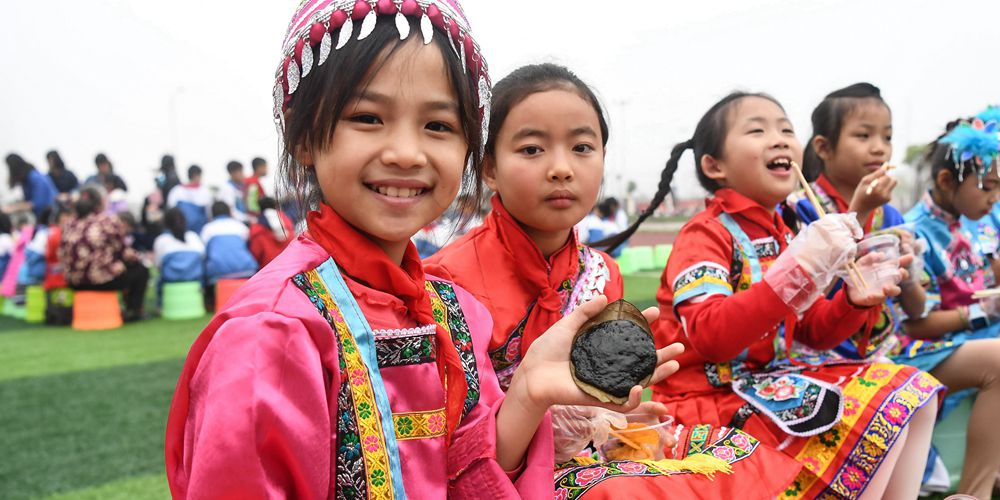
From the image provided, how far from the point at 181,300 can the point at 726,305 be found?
782 centimetres

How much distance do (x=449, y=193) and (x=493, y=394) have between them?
430mm

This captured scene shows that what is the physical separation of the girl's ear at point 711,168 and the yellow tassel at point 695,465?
975 mm

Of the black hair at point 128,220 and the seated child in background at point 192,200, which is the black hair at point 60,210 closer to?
the black hair at point 128,220

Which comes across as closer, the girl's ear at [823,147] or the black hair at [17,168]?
the girl's ear at [823,147]

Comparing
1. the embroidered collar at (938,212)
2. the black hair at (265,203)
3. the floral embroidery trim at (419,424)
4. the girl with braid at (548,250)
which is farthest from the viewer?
the black hair at (265,203)

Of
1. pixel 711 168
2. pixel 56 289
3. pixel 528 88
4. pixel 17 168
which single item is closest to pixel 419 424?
pixel 528 88

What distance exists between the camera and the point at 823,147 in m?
2.81

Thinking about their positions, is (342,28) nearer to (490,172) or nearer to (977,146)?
(490,172)

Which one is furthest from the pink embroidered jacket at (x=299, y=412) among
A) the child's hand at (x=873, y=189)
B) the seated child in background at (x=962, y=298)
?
the seated child in background at (x=962, y=298)

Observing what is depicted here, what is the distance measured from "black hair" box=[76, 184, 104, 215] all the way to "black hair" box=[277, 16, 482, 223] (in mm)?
7534

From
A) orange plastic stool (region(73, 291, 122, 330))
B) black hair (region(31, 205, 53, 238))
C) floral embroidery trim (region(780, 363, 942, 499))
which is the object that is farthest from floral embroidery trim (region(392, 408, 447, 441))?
black hair (region(31, 205, 53, 238))

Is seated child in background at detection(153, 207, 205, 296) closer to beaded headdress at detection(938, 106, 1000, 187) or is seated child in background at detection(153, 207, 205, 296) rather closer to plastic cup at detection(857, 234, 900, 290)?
beaded headdress at detection(938, 106, 1000, 187)

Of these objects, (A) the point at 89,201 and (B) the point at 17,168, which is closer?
(A) the point at 89,201

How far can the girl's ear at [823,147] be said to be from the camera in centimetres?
279
